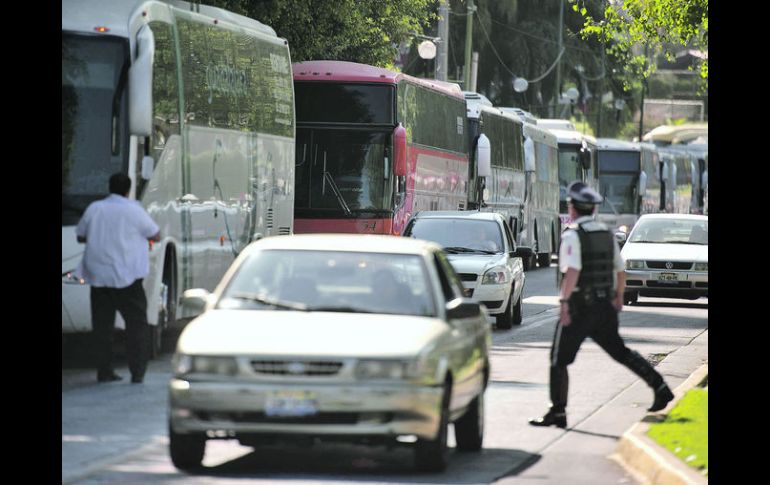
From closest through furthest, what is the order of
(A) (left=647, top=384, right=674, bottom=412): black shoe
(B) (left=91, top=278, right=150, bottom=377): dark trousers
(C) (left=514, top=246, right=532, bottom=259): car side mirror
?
(A) (left=647, top=384, right=674, bottom=412): black shoe → (B) (left=91, top=278, right=150, bottom=377): dark trousers → (C) (left=514, top=246, right=532, bottom=259): car side mirror

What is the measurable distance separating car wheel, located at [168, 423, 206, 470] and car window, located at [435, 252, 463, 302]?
6.28 ft

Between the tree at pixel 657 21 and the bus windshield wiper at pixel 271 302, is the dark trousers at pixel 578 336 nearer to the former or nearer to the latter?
the bus windshield wiper at pixel 271 302

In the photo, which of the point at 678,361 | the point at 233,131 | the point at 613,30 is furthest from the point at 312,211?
the point at 678,361

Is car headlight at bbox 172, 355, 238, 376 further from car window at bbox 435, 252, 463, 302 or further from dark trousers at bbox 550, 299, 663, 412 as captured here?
dark trousers at bbox 550, 299, 663, 412

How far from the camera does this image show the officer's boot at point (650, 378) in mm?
13641

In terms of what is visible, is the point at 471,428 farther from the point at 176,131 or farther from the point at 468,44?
the point at 468,44

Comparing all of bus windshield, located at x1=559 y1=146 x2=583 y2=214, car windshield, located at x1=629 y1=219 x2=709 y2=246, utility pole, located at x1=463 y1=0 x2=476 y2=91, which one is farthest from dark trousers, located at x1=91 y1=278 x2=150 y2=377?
bus windshield, located at x1=559 y1=146 x2=583 y2=214

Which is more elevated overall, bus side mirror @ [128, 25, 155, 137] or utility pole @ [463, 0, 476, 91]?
utility pole @ [463, 0, 476, 91]

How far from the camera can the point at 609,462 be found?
1182 centimetres

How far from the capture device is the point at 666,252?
30500mm

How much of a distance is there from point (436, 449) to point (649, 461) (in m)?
1.32

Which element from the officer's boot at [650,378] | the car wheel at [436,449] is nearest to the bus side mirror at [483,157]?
the officer's boot at [650,378]

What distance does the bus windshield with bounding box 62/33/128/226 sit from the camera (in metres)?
17.4
